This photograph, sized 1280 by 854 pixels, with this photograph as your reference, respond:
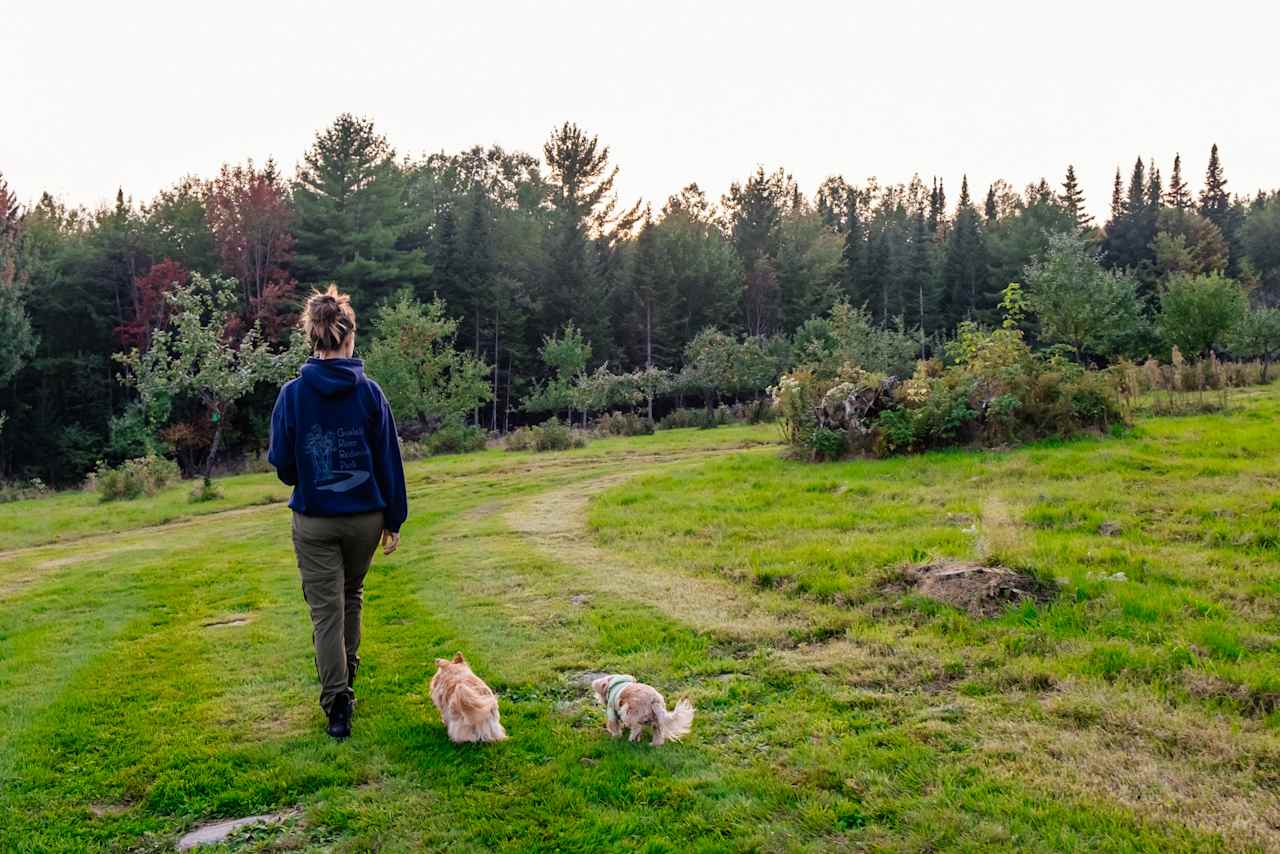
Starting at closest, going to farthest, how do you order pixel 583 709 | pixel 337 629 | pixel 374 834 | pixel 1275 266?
pixel 374 834 < pixel 337 629 < pixel 583 709 < pixel 1275 266

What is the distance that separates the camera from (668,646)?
5.51 meters

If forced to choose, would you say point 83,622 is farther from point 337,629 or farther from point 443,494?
point 443,494

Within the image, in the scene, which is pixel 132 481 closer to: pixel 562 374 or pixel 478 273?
pixel 562 374

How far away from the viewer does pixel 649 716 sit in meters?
4.04

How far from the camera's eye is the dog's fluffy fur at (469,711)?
409 cm

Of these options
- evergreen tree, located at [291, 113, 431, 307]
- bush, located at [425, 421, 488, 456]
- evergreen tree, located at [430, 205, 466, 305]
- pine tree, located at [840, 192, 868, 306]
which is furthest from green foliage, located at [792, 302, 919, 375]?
evergreen tree, located at [291, 113, 431, 307]

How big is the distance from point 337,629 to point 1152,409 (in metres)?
15.2

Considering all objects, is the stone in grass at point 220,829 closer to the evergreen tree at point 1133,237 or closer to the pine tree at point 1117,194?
the evergreen tree at point 1133,237

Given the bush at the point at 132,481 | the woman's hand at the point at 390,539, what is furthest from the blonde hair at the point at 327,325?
the bush at the point at 132,481

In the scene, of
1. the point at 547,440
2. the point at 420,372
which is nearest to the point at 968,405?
the point at 547,440

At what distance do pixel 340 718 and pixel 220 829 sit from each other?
2.92 ft

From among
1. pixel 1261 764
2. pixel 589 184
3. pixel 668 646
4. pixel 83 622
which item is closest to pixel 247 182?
pixel 589 184

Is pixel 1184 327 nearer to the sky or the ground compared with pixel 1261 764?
nearer to the sky

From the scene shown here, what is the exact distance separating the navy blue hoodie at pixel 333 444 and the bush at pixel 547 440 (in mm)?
19440
